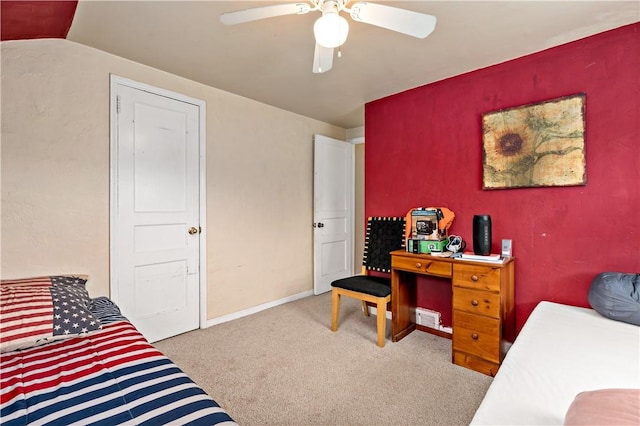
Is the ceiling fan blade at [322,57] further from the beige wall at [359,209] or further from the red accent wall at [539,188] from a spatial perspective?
the beige wall at [359,209]

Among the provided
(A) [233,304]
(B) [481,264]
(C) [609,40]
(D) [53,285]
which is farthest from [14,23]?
(C) [609,40]

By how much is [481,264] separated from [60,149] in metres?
3.06

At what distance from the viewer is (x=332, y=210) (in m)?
4.12

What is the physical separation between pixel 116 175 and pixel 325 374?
85.8 inches

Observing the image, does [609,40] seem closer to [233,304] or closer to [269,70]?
[269,70]

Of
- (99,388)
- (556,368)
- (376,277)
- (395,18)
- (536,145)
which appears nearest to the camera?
(99,388)

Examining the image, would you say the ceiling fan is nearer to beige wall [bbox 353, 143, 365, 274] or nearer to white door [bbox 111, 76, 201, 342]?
white door [bbox 111, 76, 201, 342]

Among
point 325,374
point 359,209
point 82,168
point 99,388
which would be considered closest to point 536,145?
point 325,374

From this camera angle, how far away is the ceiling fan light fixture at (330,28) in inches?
55.2

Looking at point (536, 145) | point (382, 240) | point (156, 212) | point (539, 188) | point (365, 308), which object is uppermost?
point (536, 145)

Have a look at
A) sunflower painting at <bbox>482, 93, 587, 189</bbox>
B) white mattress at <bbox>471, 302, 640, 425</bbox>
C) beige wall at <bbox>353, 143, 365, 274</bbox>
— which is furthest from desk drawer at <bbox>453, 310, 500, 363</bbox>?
beige wall at <bbox>353, 143, 365, 274</bbox>

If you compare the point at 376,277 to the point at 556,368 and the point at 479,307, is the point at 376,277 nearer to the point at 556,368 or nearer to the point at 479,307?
the point at 479,307

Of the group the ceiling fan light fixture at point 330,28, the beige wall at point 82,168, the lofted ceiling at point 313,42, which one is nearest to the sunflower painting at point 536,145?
the lofted ceiling at point 313,42

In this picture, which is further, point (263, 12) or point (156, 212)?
point (156, 212)
